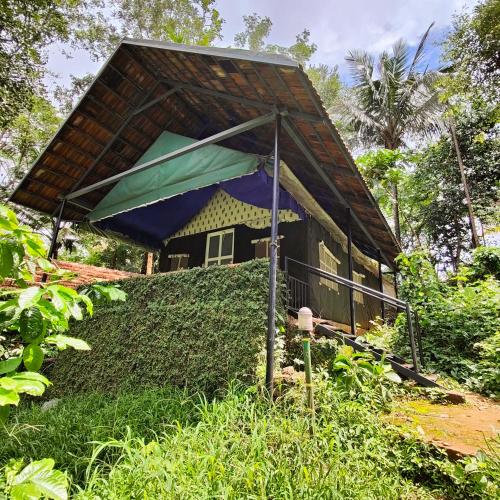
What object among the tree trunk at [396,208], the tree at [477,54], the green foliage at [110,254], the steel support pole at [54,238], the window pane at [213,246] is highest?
the tree at [477,54]

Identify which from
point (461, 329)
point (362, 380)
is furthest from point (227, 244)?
point (362, 380)

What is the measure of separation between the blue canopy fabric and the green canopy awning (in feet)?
3.13

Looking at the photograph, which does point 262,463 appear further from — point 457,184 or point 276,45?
point 276,45

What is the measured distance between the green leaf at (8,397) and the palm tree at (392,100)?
16361 mm

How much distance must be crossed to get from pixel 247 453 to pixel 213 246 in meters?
6.85

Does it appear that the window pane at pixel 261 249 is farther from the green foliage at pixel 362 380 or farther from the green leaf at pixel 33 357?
the green leaf at pixel 33 357

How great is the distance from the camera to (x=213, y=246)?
9.12m

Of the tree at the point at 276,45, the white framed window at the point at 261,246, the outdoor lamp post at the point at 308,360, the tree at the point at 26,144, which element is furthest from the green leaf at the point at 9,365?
the tree at the point at 276,45

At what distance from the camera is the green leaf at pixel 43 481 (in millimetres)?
1167

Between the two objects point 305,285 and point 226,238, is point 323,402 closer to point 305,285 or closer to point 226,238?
point 305,285

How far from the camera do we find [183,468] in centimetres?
234

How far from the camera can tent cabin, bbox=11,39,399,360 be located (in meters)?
4.48

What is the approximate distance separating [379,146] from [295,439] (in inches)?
706

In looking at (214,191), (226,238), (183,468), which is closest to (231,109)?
(214,191)
